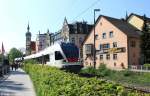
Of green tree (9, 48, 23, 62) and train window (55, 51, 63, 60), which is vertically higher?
green tree (9, 48, 23, 62)

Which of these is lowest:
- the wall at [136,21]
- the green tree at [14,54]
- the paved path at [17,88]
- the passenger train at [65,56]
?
the paved path at [17,88]

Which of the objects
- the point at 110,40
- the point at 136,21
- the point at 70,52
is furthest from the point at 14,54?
the point at 70,52

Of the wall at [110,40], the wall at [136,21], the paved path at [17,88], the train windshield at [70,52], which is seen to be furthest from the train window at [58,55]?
the wall at [136,21]

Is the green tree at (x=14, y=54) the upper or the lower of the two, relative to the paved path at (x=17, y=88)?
upper

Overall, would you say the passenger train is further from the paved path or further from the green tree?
the green tree

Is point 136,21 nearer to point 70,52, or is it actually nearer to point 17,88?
point 70,52

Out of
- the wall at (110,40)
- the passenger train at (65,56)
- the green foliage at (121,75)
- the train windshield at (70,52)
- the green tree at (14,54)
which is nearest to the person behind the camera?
the passenger train at (65,56)

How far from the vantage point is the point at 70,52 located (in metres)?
37.4

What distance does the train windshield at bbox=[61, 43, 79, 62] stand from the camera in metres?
37.0

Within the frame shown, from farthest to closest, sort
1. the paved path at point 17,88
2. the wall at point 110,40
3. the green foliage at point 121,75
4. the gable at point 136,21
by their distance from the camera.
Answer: the gable at point 136,21 → the wall at point 110,40 → the green foliage at point 121,75 → the paved path at point 17,88

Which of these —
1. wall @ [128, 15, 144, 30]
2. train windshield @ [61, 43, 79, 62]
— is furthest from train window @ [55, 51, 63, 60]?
wall @ [128, 15, 144, 30]

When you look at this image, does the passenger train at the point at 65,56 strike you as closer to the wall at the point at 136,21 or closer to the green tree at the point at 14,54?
the wall at the point at 136,21

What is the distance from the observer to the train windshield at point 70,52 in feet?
121

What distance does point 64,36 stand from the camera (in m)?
98.6
